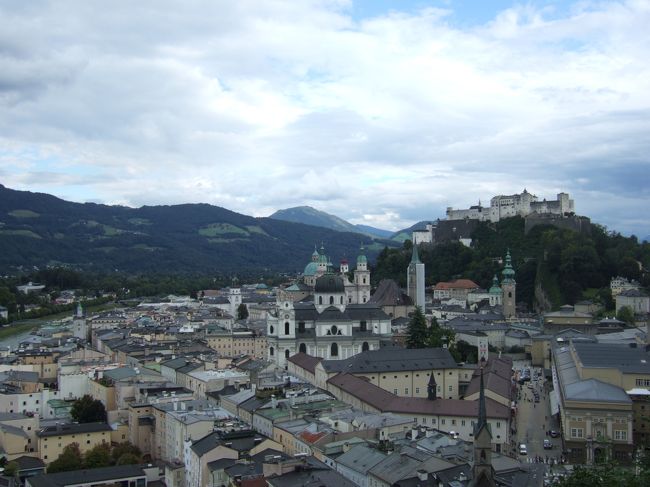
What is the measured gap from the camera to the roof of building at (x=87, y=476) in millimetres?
30823

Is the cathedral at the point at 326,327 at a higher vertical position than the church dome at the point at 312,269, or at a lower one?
lower

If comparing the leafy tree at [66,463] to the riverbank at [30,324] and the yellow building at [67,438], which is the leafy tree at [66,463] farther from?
the riverbank at [30,324]

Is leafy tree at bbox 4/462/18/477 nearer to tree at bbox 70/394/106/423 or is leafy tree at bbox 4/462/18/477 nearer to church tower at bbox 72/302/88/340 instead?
tree at bbox 70/394/106/423

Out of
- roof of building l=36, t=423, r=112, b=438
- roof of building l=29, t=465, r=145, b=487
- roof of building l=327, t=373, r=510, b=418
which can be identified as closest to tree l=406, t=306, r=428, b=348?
roof of building l=327, t=373, r=510, b=418

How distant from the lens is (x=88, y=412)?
40469 millimetres

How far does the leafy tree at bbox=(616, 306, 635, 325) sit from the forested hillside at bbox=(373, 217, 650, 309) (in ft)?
26.0

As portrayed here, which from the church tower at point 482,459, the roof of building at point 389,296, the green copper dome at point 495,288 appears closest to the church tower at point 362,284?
the roof of building at point 389,296

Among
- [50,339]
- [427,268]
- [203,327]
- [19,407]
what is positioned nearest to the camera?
[19,407]

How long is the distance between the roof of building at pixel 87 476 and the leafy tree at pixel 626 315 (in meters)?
45.8

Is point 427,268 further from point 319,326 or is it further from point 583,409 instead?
point 583,409

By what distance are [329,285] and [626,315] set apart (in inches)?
1009

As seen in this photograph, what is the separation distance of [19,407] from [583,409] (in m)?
29.2

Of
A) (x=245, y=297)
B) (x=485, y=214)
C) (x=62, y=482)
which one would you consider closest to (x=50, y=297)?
(x=245, y=297)

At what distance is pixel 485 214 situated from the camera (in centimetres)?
10369
